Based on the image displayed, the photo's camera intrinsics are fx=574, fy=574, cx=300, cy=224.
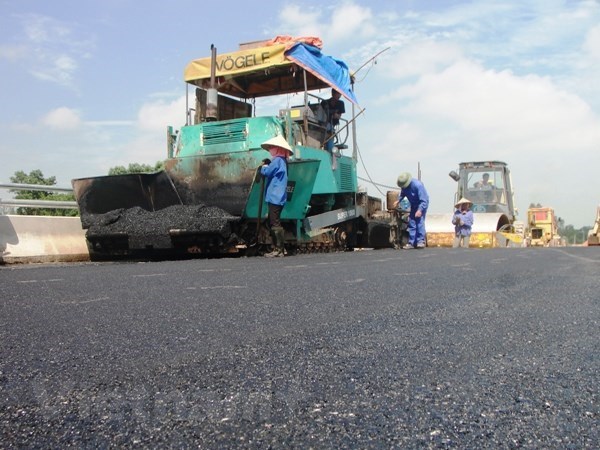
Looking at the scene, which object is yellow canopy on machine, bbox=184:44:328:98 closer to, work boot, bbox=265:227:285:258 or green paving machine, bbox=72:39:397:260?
green paving machine, bbox=72:39:397:260

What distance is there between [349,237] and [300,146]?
2.69 meters

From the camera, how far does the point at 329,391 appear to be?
1592mm

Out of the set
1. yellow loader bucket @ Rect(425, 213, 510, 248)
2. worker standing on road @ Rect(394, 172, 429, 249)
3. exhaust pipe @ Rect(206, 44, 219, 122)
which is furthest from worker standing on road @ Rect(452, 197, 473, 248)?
exhaust pipe @ Rect(206, 44, 219, 122)

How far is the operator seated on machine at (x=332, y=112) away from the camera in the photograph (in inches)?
348

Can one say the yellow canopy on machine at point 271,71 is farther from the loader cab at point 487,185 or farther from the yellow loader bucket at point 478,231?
the loader cab at point 487,185

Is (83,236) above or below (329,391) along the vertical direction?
above

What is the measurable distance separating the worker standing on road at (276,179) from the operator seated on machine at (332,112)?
63.0 inches

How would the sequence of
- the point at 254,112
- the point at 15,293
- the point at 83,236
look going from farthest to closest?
1. the point at 254,112
2. the point at 83,236
3. the point at 15,293

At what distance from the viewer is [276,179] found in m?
7.15

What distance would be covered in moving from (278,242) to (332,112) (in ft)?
8.58

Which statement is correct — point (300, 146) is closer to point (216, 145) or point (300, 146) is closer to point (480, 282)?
point (216, 145)

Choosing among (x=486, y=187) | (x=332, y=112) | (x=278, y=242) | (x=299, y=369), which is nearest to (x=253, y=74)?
(x=332, y=112)

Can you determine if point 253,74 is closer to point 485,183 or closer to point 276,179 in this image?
point 276,179

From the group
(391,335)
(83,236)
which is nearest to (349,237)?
(83,236)
